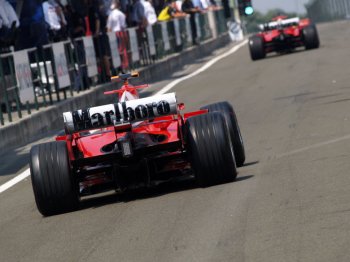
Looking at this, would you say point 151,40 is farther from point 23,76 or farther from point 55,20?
point 23,76

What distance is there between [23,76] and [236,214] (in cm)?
1121

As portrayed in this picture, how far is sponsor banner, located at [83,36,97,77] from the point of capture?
80.3 ft

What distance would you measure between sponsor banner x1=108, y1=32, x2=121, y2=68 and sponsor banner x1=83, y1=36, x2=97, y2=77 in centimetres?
166

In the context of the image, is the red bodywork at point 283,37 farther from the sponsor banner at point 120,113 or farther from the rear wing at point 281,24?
the sponsor banner at point 120,113

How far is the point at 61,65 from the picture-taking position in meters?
22.4

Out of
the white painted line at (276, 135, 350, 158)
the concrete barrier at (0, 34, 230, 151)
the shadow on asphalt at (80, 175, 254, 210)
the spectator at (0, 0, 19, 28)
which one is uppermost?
the spectator at (0, 0, 19, 28)

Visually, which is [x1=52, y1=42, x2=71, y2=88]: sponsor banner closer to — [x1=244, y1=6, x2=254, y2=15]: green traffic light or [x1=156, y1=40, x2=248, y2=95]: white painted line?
[x1=156, y1=40, x2=248, y2=95]: white painted line

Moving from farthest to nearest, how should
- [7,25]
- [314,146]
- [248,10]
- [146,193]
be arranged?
[248,10]
[7,25]
[314,146]
[146,193]

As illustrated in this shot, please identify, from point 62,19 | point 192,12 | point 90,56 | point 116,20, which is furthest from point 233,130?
point 192,12

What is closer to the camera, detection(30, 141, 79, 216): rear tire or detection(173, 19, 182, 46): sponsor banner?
detection(30, 141, 79, 216): rear tire

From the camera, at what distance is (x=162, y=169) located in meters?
10.8

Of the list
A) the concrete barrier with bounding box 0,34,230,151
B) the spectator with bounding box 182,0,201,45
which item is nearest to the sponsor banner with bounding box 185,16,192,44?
the spectator with bounding box 182,0,201,45

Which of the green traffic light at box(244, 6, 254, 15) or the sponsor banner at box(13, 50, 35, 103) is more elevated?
the green traffic light at box(244, 6, 254, 15)

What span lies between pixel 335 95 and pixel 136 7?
14640 mm
